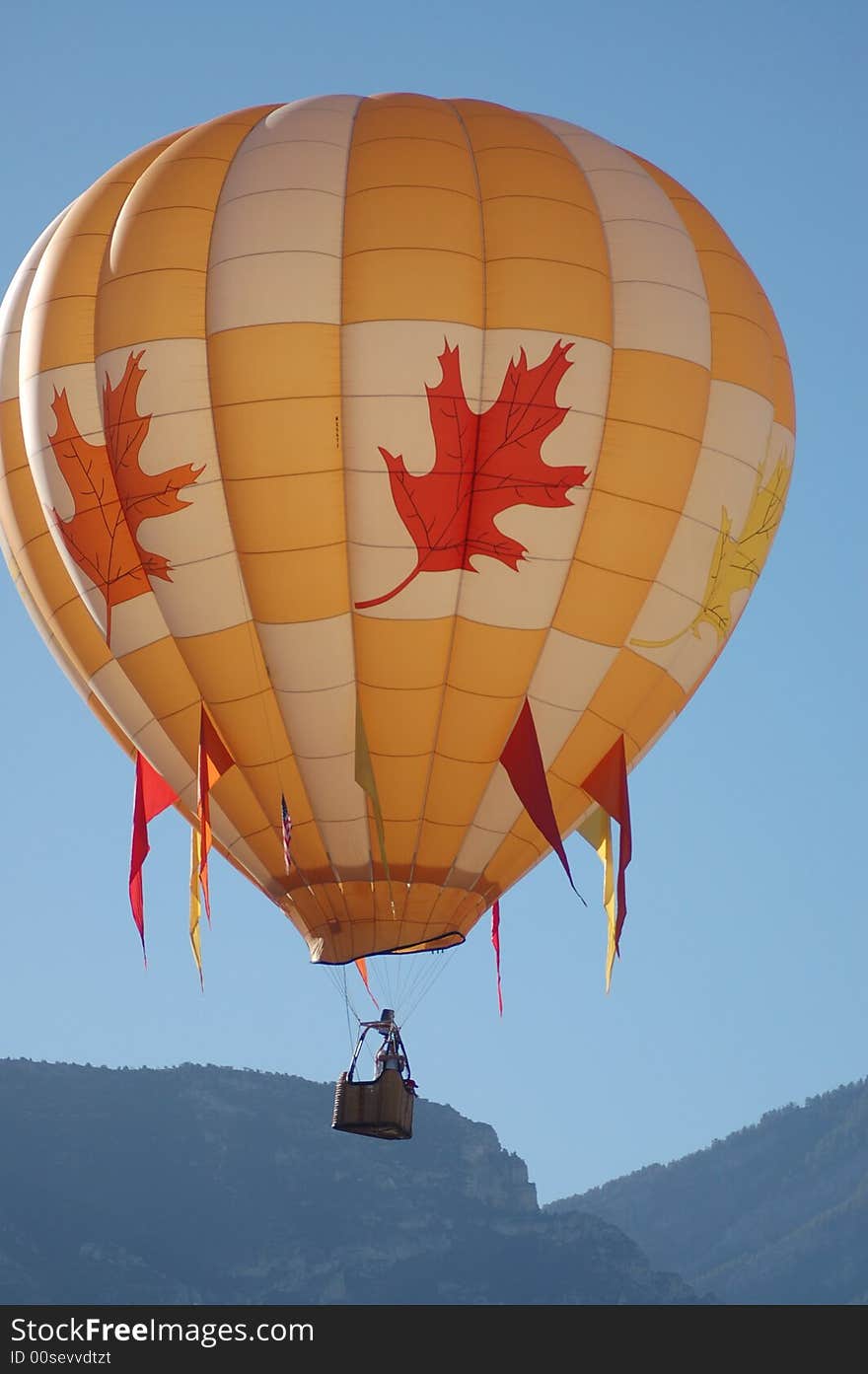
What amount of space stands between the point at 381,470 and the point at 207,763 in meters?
3.21

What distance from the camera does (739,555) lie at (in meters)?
22.4

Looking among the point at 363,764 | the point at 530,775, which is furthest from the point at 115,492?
the point at 530,775

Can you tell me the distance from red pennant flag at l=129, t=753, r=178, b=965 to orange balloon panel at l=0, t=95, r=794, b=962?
1.57ft

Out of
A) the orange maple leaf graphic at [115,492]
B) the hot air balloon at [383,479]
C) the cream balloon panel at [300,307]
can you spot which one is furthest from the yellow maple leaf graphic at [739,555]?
the orange maple leaf graphic at [115,492]

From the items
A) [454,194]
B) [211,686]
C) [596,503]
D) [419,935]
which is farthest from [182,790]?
[454,194]

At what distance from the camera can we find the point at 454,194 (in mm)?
20938

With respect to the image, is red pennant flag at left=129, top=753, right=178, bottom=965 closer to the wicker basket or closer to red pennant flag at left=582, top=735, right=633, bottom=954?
the wicker basket

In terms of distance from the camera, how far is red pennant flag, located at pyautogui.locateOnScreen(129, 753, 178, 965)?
22.4m

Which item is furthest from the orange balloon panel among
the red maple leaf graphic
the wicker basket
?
the wicker basket

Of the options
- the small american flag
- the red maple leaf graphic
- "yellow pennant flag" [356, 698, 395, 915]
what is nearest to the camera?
the red maple leaf graphic

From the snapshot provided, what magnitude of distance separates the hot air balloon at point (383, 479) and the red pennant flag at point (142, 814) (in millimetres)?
196

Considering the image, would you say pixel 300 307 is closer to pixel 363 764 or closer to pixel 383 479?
pixel 383 479

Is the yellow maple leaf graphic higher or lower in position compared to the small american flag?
higher
